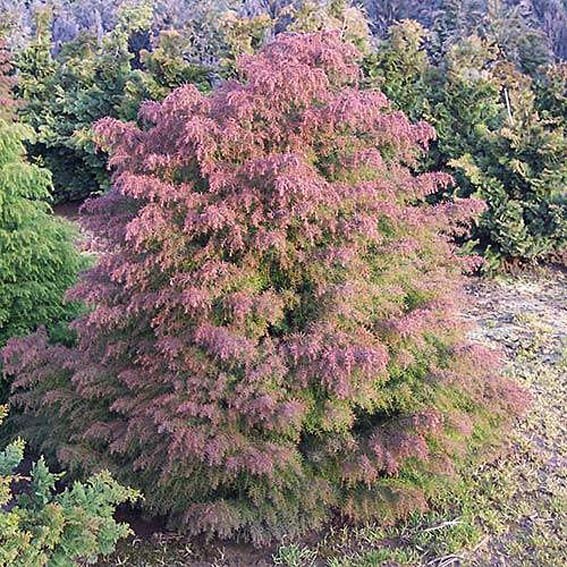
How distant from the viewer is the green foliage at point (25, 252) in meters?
4.16

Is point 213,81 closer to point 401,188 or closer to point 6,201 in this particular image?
point 6,201

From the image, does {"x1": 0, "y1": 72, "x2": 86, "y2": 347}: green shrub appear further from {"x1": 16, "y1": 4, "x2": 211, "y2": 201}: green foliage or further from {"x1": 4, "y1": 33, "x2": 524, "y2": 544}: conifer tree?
{"x1": 16, "y1": 4, "x2": 211, "y2": 201}: green foliage

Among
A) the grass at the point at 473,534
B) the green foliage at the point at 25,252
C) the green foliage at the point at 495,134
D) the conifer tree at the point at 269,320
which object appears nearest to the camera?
the conifer tree at the point at 269,320

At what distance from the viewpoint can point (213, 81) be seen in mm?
8188

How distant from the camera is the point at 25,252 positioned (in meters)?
4.18

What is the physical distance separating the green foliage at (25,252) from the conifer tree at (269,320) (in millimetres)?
1057

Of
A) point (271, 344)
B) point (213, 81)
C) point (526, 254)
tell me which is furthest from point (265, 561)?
point (213, 81)

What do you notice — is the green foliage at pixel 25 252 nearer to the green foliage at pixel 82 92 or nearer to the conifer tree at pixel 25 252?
the conifer tree at pixel 25 252

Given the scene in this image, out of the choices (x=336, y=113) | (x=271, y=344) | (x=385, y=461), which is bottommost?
(x=385, y=461)

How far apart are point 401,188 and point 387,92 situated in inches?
170

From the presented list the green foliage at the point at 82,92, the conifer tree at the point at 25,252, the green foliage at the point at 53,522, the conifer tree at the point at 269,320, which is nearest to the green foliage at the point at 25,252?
the conifer tree at the point at 25,252

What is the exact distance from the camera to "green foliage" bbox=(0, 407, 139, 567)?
7.72ft

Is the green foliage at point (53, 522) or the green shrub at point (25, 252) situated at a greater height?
the green shrub at point (25, 252)

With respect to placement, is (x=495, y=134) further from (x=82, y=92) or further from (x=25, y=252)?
(x=82, y=92)
